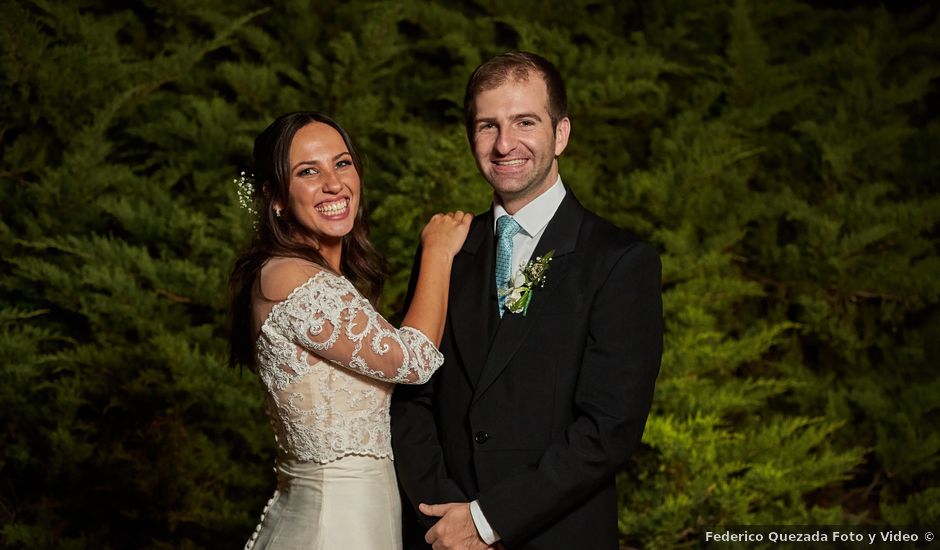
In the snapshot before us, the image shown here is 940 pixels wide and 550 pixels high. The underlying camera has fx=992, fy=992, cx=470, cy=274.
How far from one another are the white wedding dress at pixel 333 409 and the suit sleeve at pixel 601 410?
1.44ft

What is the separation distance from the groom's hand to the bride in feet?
1.27

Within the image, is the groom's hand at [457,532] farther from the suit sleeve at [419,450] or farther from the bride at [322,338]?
the bride at [322,338]

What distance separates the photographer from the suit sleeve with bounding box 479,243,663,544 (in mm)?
2369

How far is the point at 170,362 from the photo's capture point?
4262 mm

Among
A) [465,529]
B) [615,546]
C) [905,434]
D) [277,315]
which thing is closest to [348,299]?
[277,315]

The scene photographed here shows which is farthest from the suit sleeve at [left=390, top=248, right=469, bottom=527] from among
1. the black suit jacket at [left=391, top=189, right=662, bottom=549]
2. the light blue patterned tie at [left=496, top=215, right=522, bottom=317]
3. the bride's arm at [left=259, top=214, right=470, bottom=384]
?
the light blue patterned tie at [left=496, top=215, right=522, bottom=317]

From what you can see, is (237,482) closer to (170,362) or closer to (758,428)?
(170,362)

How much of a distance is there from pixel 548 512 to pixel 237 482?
2.44m

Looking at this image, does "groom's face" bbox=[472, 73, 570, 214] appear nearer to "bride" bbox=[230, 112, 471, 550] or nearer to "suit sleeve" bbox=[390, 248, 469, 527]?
"bride" bbox=[230, 112, 471, 550]

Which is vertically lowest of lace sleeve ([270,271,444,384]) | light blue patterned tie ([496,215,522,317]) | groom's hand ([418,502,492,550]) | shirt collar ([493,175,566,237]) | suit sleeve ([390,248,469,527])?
groom's hand ([418,502,492,550])

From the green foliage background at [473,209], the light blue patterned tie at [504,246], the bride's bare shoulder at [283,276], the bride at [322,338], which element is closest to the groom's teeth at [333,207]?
the bride at [322,338]

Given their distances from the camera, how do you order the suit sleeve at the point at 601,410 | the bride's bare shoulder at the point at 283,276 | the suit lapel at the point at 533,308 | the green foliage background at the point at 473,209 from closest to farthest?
1. the suit sleeve at the point at 601,410
2. the suit lapel at the point at 533,308
3. the bride's bare shoulder at the point at 283,276
4. the green foliage background at the point at 473,209

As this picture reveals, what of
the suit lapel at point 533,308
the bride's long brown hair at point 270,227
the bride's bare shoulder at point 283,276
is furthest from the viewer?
the bride's long brown hair at point 270,227

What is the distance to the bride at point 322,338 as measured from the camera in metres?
2.68
